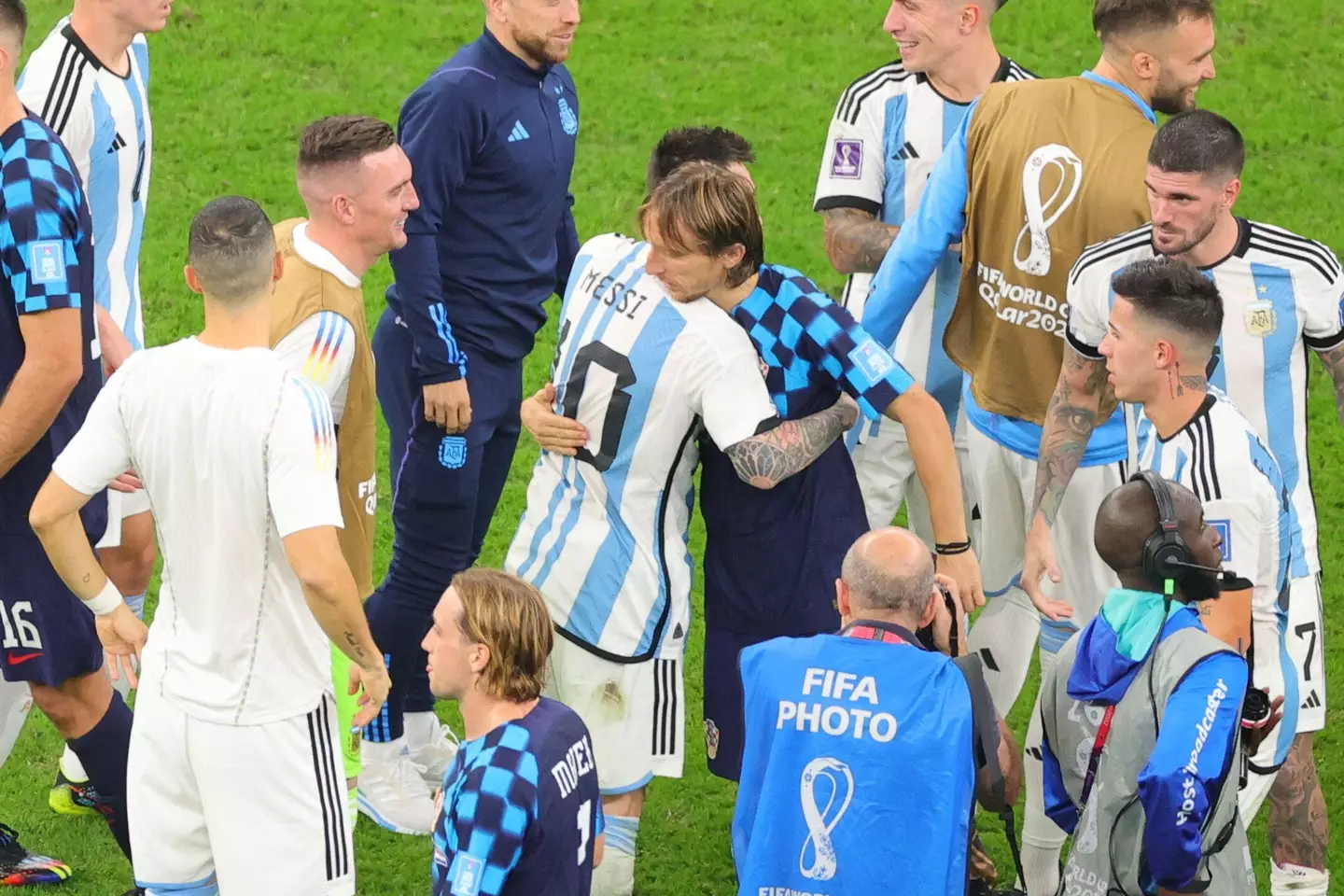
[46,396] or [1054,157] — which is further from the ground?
[1054,157]

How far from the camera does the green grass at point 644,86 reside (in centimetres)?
1006

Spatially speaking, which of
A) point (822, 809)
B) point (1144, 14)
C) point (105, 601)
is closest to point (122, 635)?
point (105, 601)

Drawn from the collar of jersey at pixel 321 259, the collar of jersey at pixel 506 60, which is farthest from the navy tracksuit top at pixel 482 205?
the collar of jersey at pixel 321 259

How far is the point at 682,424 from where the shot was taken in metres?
4.65

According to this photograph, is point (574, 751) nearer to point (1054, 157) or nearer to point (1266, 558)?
point (1266, 558)

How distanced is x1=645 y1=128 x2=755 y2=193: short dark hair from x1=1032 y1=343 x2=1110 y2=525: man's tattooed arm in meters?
1.07

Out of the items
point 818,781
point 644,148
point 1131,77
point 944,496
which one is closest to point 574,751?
point 818,781

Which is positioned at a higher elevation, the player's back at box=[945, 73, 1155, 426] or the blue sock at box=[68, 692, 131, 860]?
the player's back at box=[945, 73, 1155, 426]

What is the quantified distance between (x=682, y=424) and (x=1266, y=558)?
144cm

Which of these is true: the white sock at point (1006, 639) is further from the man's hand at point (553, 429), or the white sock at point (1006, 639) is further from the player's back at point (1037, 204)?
the man's hand at point (553, 429)

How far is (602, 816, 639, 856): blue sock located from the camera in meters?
4.98

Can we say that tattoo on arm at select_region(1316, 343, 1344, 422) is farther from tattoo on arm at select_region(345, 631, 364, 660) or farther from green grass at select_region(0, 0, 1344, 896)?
green grass at select_region(0, 0, 1344, 896)

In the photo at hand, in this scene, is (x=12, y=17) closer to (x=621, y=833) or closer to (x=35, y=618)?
(x=35, y=618)

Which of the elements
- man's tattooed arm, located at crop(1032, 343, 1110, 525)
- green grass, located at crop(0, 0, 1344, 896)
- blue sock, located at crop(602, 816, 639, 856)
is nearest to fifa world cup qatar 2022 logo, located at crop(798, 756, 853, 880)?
blue sock, located at crop(602, 816, 639, 856)
